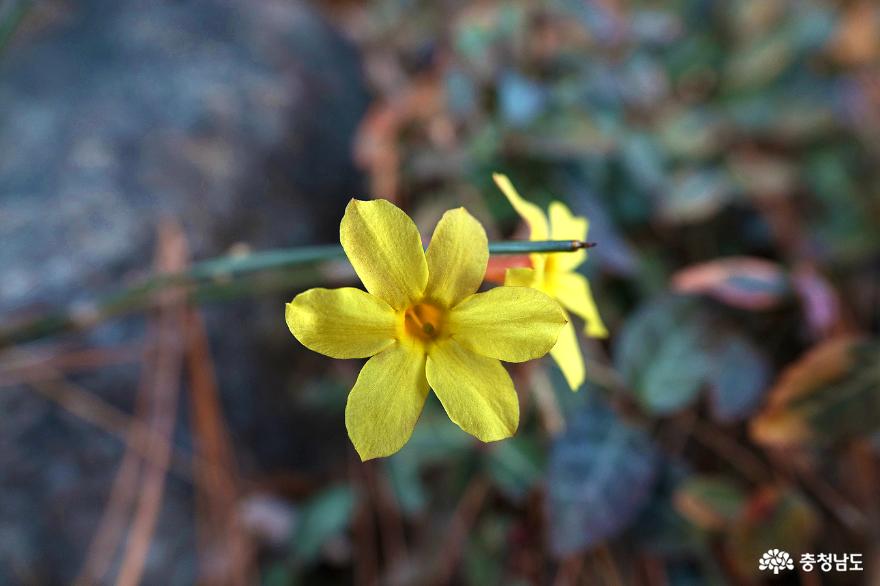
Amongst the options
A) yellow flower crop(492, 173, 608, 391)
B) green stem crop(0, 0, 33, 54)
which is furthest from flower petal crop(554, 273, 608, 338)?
green stem crop(0, 0, 33, 54)

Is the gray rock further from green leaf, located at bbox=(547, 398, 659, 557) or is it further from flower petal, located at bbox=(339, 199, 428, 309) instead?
flower petal, located at bbox=(339, 199, 428, 309)

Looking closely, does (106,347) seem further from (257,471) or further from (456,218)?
(456,218)

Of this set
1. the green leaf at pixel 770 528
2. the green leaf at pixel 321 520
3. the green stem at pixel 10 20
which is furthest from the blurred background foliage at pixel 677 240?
the green stem at pixel 10 20

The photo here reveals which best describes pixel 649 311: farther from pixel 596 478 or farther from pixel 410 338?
pixel 410 338

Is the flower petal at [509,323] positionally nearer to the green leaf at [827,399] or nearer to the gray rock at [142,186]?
the green leaf at [827,399]

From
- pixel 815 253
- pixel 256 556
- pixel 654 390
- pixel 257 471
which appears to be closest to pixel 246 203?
pixel 257 471

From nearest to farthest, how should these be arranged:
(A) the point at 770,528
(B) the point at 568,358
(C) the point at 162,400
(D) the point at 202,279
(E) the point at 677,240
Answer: (B) the point at 568,358 → (D) the point at 202,279 → (A) the point at 770,528 → (C) the point at 162,400 → (E) the point at 677,240

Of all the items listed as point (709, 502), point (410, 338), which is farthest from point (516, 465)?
point (410, 338)
